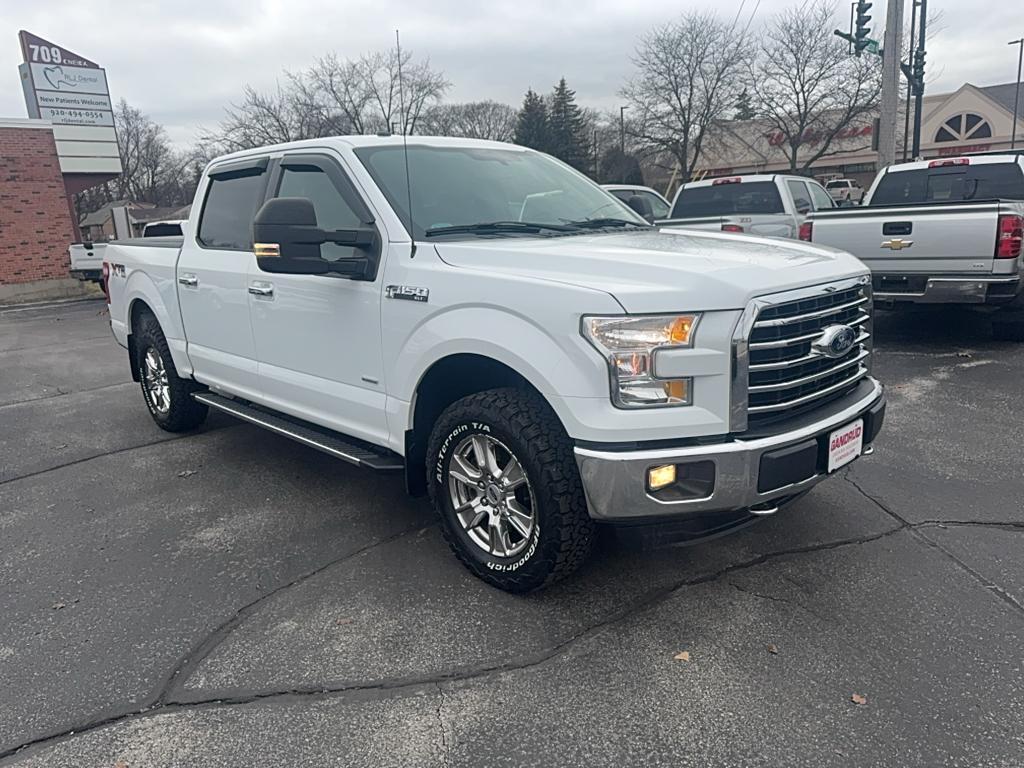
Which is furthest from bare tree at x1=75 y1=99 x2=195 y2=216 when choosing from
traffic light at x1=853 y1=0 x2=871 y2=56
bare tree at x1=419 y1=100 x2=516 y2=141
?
traffic light at x1=853 y1=0 x2=871 y2=56

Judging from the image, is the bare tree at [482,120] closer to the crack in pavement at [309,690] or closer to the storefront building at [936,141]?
the storefront building at [936,141]

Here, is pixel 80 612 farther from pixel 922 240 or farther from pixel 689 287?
pixel 922 240

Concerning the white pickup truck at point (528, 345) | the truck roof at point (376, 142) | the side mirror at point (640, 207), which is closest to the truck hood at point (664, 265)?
Answer: the white pickup truck at point (528, 345)

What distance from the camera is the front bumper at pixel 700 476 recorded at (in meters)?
2.77

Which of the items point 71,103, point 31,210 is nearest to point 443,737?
point 31,210

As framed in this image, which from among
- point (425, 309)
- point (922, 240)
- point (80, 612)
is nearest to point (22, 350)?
point (80, 612)

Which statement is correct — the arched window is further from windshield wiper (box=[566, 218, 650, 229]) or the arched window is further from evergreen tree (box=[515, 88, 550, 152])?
windshield wiper (box=[566, 218, 650, 229])

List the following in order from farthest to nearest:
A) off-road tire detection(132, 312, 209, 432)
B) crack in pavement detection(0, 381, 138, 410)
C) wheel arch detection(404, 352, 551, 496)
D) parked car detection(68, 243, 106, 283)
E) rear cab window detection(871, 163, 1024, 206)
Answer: parked car detection(68, 243, 106, 283)
rear cab window detection(871, 163, 1024, 206)
crack in pavement detection(0, 381, 138, 410)
off-road tire detection(132, 312, 209, 432)
wheel arch detection(404, 352, 551, 496)

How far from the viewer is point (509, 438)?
306 centimetres

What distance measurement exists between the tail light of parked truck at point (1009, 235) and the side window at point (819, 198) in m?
4.97

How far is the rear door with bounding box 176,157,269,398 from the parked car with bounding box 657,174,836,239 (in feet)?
22.3

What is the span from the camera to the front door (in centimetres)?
376

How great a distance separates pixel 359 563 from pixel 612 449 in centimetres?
162

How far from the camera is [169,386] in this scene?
5859mm
